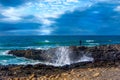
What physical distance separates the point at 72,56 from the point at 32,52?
8610 millimetres

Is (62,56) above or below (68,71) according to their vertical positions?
below

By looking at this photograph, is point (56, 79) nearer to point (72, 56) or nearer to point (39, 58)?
point (72, 56)

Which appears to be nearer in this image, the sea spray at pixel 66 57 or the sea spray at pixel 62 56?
the sea spray at pixel 66 57

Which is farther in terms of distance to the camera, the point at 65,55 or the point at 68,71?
the point at 65,55

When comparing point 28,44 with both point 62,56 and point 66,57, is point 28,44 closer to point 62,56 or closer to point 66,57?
point 62,56

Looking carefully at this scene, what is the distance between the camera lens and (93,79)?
611 inches

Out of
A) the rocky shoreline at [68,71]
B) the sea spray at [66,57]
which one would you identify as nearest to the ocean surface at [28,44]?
the sea spray at [66,57]

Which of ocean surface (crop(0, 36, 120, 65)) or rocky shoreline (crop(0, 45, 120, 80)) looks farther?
ocean surface (crop(0, 36, 120, 65))

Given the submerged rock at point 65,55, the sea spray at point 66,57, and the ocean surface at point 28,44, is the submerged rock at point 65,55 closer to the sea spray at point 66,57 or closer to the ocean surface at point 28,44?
the sea spray at point 66,57

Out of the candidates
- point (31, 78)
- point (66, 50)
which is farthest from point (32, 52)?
point (31, 78)

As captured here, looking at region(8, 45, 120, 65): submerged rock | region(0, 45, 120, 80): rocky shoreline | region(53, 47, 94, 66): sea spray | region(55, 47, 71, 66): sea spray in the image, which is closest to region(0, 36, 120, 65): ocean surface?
region(55, 47, 71, 66): sea spray

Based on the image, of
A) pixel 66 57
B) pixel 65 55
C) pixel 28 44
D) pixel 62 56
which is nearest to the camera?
pixel 66 57

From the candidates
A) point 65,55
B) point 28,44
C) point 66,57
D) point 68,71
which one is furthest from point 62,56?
point 28,44

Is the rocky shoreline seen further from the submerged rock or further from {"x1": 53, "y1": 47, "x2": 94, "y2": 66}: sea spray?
{"x1": 53, "y1": 47, "x2": 94, "y2": 66}: sea spray
